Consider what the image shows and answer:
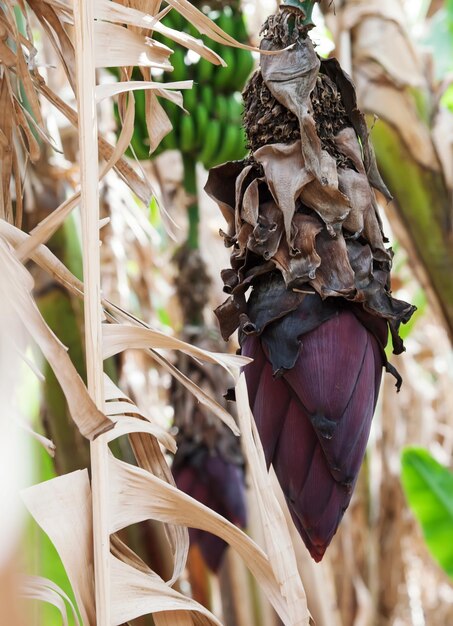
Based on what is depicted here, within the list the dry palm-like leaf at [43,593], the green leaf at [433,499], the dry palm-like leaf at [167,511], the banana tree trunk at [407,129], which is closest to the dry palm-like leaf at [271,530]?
the dry palm-like leaf at [167,511]

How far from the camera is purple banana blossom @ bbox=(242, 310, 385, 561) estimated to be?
18.6 inches

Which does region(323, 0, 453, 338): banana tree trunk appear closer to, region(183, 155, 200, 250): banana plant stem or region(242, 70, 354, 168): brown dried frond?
region(183, 155, 200, 250): banana plant stem

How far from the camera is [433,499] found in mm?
1669

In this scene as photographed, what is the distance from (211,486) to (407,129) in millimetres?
561

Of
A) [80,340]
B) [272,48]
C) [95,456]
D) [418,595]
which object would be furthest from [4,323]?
[418,595]

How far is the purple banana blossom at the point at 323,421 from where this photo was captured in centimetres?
47

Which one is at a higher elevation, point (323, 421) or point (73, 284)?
point (73, 284)

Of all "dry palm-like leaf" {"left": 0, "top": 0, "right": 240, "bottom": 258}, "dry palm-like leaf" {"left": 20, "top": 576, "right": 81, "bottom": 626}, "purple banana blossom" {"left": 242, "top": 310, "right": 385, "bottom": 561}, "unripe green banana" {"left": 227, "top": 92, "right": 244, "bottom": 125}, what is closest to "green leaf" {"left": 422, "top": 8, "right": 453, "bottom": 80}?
"unripe green banana" {"left": 227, "top": 92, "right": 244, "bottom": 125}

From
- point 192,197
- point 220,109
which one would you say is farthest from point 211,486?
point 220,109

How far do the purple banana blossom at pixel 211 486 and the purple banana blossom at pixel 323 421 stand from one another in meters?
0.78

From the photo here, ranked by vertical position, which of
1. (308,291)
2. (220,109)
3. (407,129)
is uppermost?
(220,109)

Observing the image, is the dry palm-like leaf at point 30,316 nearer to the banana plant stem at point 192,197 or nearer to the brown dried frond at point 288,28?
the brown dried frond at point 288,28

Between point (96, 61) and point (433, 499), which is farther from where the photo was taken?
point (433, 499)

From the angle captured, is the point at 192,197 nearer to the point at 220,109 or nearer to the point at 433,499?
the point at 220,109
